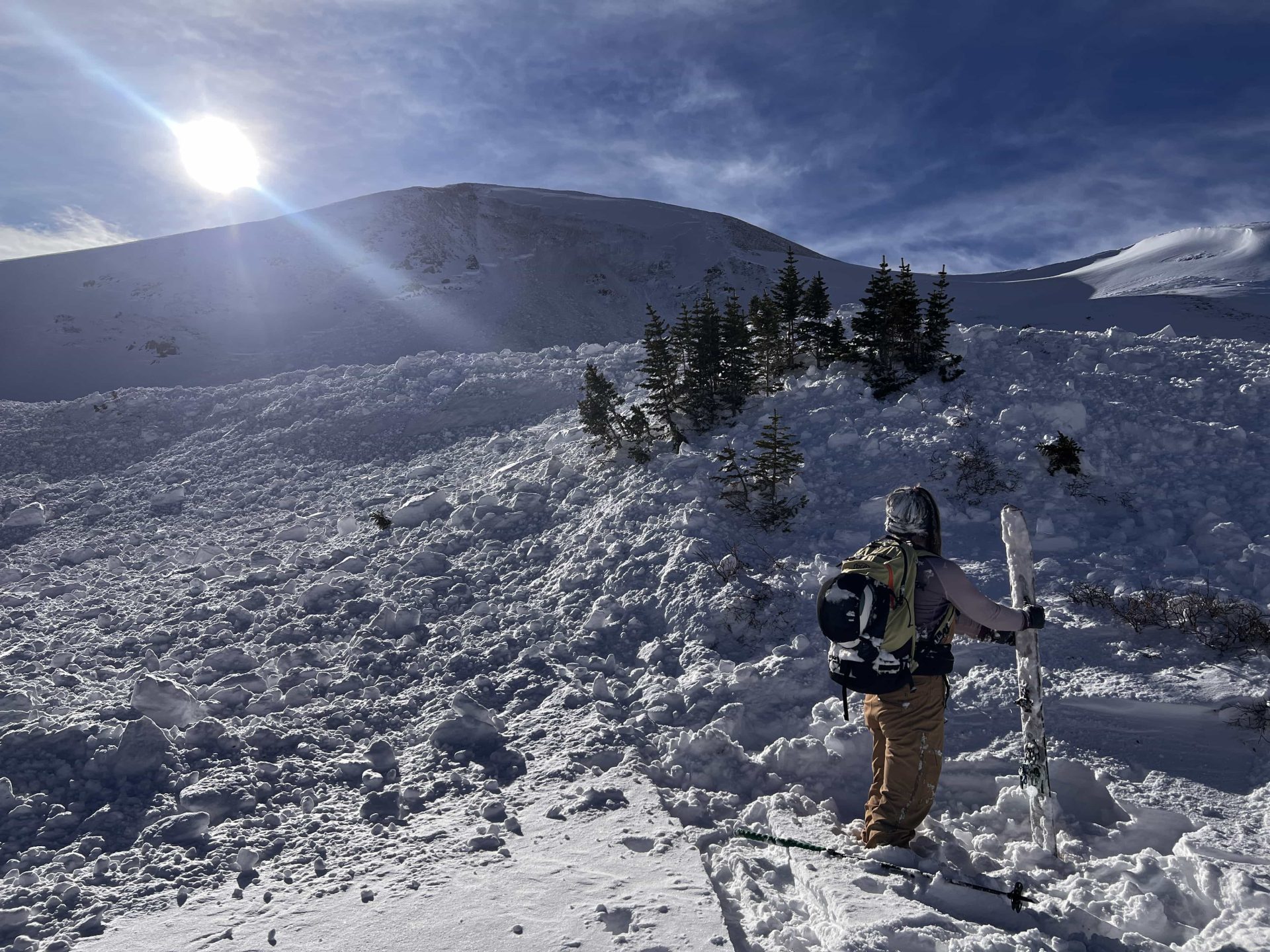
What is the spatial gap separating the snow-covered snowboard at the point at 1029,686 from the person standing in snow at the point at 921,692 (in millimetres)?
156

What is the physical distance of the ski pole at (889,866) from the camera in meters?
3.63

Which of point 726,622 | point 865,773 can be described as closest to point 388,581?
point 726,622

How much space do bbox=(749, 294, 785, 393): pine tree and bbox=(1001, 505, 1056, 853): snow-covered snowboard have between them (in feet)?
29.6

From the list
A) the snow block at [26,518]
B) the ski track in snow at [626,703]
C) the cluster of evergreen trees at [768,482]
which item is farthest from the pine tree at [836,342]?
the snow block at [26,518]

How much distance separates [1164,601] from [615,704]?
515 centimetres

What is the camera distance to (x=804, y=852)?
4406 millimetres

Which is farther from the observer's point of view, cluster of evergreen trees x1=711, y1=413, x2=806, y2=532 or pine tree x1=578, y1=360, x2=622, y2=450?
pine tree x1=578, y1=360, x2=622, y2=450

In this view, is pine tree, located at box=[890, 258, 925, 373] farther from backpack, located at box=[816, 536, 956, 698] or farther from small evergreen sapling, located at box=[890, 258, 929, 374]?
backpack, located at box=[816, 536, 956, 698]

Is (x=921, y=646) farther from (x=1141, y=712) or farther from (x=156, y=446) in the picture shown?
(x=156, y=446)

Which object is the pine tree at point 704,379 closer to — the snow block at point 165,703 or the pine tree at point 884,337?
the pine tree at point 884,337

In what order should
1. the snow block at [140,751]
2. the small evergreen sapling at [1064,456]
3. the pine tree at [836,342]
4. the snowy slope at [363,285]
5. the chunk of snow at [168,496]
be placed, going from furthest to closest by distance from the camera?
the snowy slope at [363,285] → the chunk of snow at [168,496] → the pine tree at [836,342] → the small evergreen sapling at [1064,456] → the snow block at [140,751]

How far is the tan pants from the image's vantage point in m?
4.39

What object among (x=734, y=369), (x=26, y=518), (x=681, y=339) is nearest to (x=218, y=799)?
(x=734, y=369)

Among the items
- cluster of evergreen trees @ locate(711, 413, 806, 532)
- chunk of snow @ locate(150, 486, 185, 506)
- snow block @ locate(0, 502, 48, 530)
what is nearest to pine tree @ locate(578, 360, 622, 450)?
cluster of evergreen trees @ locate(711, 413, 806, 532)
